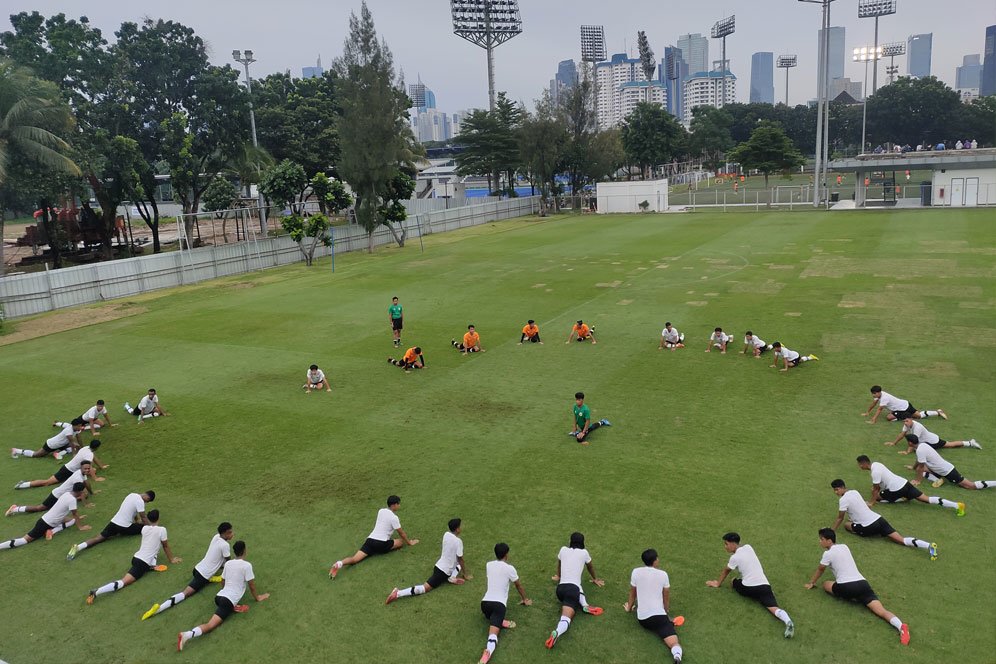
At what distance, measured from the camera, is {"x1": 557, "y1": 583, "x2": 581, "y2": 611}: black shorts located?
9930 millimetres

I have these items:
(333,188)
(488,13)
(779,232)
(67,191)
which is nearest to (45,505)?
(67,191)

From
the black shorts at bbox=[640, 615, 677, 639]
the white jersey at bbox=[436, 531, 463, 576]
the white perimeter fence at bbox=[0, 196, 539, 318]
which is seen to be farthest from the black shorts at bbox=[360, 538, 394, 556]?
the white perimeter fence at bbox=[0, 196, 539, 318]

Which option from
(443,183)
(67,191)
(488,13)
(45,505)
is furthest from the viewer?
(443,183)

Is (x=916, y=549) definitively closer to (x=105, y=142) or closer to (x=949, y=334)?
(x=949, y=334)

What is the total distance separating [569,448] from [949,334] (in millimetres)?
14764

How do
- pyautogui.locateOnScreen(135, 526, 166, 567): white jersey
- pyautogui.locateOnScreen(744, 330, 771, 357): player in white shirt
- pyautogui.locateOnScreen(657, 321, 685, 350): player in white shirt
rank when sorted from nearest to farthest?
pyautogui.locateOnScreen(135, 526, 166, 567): white jersey, pyautogui.locateOnScreen(744, 330, 771, 357): player in white shirt, pyautogui.locateOnScreen(657, 321, 685, 350): player in white shirt

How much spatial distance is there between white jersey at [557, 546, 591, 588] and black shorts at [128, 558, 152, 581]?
22.0ft

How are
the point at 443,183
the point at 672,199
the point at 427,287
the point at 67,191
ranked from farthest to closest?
the point at 443,183 < the point at 672,199 < the point at 67,191 < the point at 427,287

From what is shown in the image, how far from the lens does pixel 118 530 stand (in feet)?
41.9

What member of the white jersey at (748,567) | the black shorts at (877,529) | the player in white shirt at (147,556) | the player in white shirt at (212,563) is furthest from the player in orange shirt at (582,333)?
the player in white shirt at (147,556)

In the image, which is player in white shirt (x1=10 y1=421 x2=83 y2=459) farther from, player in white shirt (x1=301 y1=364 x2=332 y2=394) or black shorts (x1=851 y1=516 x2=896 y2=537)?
black shorts (x1=851 y1=516 x2=896 y2=537)

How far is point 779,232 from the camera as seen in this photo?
49906 millimetres

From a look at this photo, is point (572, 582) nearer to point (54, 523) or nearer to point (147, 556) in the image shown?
point (147, 556)

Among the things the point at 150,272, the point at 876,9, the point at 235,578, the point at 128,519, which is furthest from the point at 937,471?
the point at 876,9
